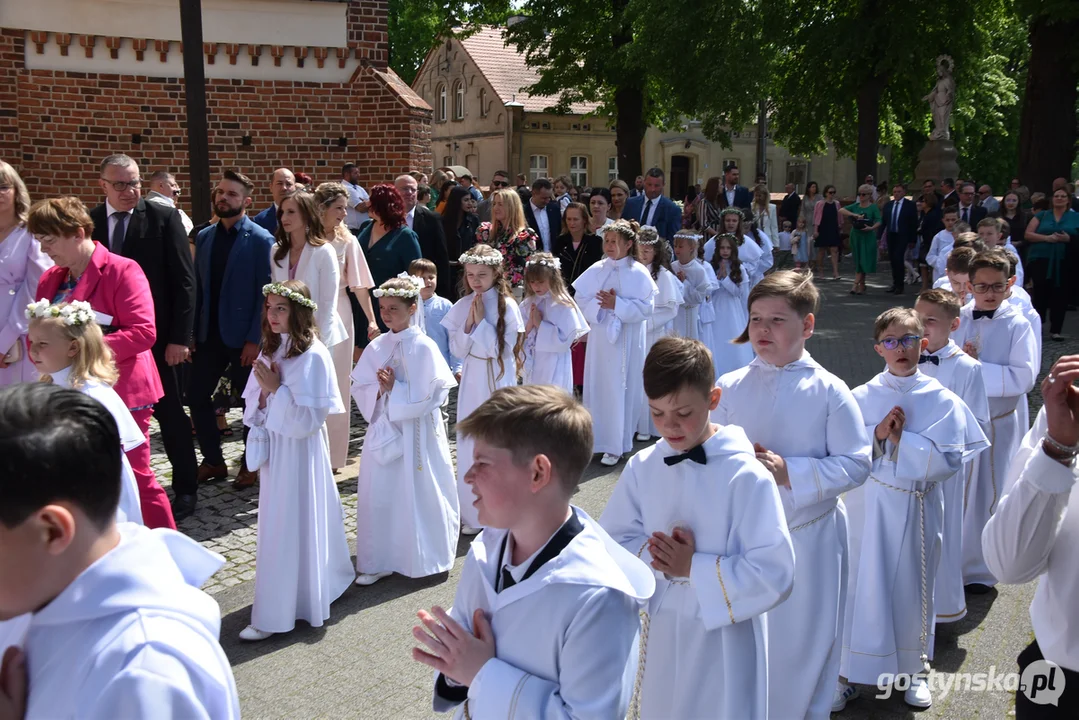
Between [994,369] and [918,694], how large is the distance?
2.41m

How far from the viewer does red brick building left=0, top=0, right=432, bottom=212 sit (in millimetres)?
13008

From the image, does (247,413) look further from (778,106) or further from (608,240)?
(778,106)

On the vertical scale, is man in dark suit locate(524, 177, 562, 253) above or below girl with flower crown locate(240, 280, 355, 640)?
above

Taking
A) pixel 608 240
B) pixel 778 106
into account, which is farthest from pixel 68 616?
pixel 778 106

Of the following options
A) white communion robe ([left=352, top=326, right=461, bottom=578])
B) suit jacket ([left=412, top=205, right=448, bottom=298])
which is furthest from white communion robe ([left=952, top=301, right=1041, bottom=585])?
suit jacket ([left=412, top=205, right=448, bottom=298])

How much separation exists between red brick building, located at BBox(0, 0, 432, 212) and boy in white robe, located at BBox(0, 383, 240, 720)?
1293 cm

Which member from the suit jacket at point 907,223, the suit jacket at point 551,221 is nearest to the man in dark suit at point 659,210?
the suit jacket at point 551,221

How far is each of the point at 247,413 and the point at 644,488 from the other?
306cm

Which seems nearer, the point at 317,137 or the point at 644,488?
the point at 644,488

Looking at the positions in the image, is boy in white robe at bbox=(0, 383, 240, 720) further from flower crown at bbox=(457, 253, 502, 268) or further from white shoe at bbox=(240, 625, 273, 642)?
flower crown at bbox=(457, 253, 502, 268)

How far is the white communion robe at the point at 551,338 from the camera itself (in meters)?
7.90

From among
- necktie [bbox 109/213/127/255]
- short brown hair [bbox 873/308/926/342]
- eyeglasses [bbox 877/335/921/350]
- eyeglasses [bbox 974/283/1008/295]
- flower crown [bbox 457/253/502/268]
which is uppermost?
necktie [bbox 109/213/127/255]

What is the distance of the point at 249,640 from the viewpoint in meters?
4.93

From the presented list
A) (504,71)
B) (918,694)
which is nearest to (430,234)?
(918,694)
